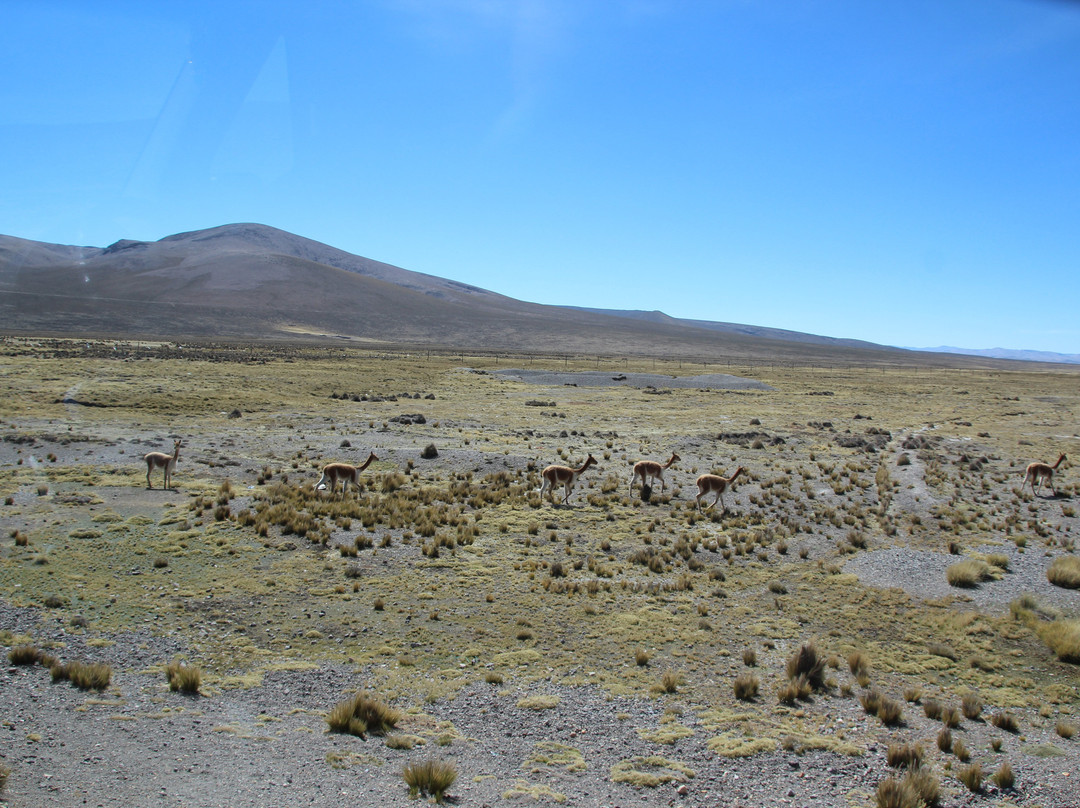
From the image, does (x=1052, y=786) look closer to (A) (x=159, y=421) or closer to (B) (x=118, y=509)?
(B) (x=118, y=509)

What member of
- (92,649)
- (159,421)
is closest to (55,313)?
(159,421)

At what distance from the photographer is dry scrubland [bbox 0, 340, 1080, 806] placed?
621 centimetres

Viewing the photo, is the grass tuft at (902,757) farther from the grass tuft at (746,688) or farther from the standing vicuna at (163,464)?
A: the standing vicuna at (163,464)

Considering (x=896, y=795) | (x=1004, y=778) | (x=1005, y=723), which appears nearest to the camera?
(x=896, y=795)

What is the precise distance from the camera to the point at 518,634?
30.8 feet

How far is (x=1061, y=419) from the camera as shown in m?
41.4

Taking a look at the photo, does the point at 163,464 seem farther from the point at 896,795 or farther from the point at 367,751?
the point at 896,795

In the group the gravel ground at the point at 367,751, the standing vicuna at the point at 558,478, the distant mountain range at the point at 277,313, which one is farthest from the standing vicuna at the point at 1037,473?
the distant mountain range at the point at 277,313

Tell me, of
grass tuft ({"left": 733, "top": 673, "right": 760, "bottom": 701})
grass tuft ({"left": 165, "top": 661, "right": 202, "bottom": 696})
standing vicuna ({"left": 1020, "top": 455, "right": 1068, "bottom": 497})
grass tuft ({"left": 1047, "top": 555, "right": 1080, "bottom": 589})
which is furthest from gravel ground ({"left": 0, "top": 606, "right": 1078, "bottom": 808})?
standing vicuna ({"left": 1020, "top": 455, "right": 1068, "bottom": 497})

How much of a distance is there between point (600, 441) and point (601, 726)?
68.6ft

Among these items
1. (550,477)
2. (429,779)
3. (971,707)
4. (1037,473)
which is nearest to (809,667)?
(971,707)

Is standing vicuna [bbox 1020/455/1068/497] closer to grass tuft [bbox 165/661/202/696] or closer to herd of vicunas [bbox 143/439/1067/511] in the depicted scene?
herd of vicunas [bbox 143/439/1067/511]

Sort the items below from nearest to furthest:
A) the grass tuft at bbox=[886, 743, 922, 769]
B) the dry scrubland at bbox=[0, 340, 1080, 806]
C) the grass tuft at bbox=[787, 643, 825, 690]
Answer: the dry scrubland at bbox=[0, 340, 1080, 806]
the grass tuft at bbox=[886, 743, 922, 769]
the grass tuft at bbox=[787, 643, 825, 690]

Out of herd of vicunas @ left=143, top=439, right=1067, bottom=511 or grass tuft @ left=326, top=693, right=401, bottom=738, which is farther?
herd of vicunas @ left=143, top=439, right=1067, bottom=511
